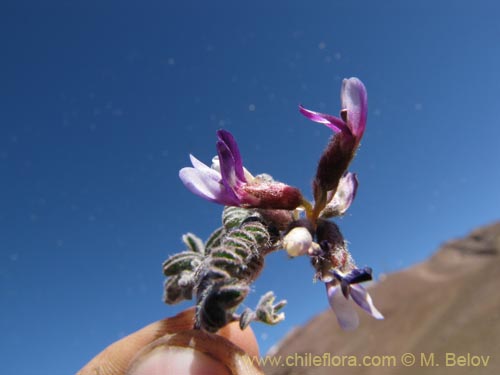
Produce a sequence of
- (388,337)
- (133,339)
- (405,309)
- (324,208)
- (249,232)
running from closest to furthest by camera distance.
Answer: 1. (249,232)
2. (324,208)
3. (133,339)
4. (388,337)
5. (405,309)

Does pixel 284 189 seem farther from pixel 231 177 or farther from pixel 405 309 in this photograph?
pixel 405 309

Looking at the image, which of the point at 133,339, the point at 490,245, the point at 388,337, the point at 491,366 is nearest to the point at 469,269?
the point at 490,245

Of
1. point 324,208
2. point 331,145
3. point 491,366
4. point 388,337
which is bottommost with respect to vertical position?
point 491,366

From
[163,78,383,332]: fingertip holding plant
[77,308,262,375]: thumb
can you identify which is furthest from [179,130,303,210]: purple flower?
[77,308,262,375]: thumb

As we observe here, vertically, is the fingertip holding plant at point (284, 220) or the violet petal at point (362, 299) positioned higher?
the fingertip holding plant at point (284, 220)

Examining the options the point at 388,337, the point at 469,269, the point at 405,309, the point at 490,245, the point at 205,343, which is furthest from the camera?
the point at 490,245

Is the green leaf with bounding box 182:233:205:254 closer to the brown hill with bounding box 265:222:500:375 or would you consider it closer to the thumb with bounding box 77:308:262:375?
the thumb with bounding box 77:308:262:375

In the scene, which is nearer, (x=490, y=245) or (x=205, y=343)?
(x=205, y=343)

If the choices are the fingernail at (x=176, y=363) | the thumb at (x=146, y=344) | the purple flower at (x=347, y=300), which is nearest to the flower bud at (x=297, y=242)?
the purple flower at (x=347, y=300)

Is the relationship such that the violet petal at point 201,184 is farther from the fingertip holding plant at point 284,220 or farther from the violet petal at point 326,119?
the violet petal at point 326,119
